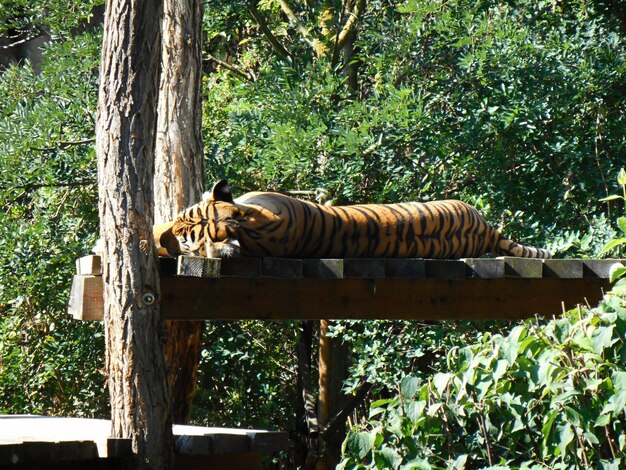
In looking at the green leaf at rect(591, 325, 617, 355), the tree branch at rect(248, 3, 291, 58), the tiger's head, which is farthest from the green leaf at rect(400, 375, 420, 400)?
the tree branch at rect(248, 3, 291, 58)

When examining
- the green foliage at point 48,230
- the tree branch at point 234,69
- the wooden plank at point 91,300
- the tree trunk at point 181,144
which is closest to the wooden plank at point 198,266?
the wooden plank at point 91,300

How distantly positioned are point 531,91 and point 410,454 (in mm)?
5235

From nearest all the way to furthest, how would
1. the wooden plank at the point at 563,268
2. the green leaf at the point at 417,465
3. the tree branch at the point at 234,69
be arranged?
the green leaf at the point at 417,465 → the wooden plank at the point at 563,268 → the tree branch at the point at 234,69

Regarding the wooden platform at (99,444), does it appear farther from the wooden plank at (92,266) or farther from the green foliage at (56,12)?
the green foliage at (56,12)

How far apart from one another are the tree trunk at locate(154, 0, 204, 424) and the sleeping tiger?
1959mm

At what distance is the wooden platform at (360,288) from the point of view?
462 cm

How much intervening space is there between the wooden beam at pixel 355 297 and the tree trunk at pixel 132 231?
5.3 inches

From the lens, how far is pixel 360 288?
491 centimetres

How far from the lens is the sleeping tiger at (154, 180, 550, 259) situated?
4.84 metres

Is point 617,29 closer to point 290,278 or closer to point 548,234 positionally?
point 548,234

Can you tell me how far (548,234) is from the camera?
8.52 metres

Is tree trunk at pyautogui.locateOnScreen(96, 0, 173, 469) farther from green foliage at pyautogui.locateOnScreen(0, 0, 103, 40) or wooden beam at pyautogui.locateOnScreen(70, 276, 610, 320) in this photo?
green foliage at pyautogui.locateOnScreen(0, 0, 103, 40)

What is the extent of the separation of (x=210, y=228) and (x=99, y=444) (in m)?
1.06

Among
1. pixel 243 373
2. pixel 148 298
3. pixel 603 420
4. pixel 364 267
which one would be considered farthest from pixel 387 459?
pixel 243 373
